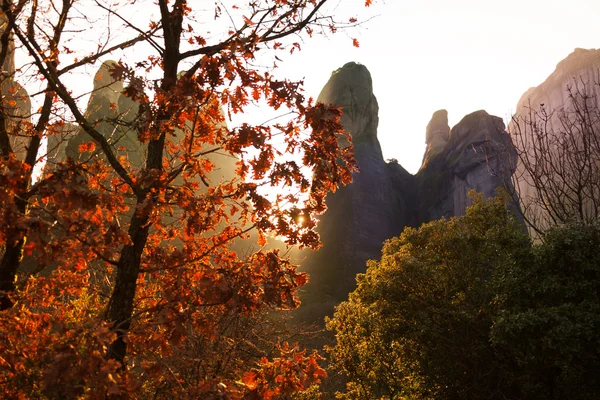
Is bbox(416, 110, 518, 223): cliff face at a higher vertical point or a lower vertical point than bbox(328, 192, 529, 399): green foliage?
higher

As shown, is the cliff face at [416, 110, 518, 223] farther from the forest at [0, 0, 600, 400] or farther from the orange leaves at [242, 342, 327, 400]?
the orange leaves at [242, 342, 327, 400]

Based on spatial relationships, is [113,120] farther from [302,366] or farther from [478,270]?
[478,270]

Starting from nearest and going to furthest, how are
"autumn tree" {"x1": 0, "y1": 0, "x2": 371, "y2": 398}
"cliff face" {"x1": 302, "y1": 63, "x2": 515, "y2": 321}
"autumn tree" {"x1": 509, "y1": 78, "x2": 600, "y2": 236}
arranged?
"autumn tree" {"x1": 0, "y1": 0, "x2": 371, "y2": 398} → "autumn tree" {"x1": 509, "y1": 78, "x2": 600, "y2": 236} → "cliff face" {"x1": 302, "y1": 63, "x2": 515, "y2": 321}

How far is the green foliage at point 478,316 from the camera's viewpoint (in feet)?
33.2

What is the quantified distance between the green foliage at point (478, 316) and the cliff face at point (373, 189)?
26.3 metres

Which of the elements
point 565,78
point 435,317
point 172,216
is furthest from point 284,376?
point 565,78

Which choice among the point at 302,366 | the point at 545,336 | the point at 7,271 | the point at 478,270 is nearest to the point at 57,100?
the point at 7,271

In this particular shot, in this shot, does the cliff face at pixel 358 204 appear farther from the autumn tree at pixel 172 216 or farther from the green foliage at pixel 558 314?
the autumn tree at pixel 172 216

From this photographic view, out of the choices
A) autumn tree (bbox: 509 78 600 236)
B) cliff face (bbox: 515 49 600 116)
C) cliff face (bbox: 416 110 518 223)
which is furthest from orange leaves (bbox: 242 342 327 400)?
cliff face (bbox: 515 49 600 116)

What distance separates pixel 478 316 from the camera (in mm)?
13719

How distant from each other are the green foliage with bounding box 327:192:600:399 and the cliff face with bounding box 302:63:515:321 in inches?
1037

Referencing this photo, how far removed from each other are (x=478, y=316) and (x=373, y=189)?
39.9 metres

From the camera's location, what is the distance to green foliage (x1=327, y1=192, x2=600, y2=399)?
10125mm

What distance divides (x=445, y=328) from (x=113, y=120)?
1292cm
